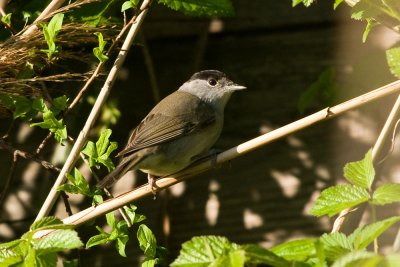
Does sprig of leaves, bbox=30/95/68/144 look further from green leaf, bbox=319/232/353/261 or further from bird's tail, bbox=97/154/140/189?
green leaf, bbox=319/232/353/261

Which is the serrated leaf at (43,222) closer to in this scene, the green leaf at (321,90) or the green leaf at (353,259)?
the green leaf at (353,259)

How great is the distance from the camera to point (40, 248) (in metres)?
2.03

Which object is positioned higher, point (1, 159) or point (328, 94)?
point (328, 94)

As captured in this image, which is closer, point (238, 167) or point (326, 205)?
point (326, 205)

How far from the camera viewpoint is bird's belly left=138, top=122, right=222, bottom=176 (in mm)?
3504

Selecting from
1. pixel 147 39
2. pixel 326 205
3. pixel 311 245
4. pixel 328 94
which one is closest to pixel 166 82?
pixel 147 39

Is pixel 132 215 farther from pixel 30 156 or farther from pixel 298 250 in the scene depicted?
pixel 298 250

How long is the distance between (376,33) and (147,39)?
1143mm

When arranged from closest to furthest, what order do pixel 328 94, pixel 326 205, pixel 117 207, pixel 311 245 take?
pixel 311 245
pixel 326 205
pixel 117 207
pixel 328 94

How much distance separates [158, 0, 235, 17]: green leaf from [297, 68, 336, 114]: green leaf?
556 mm

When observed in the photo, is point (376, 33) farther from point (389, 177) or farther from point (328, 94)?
point (389, 177)

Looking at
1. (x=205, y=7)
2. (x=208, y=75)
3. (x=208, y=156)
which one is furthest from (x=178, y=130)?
(x=205, y=7)

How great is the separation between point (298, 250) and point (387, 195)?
31cm

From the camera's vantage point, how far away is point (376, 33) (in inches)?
144
